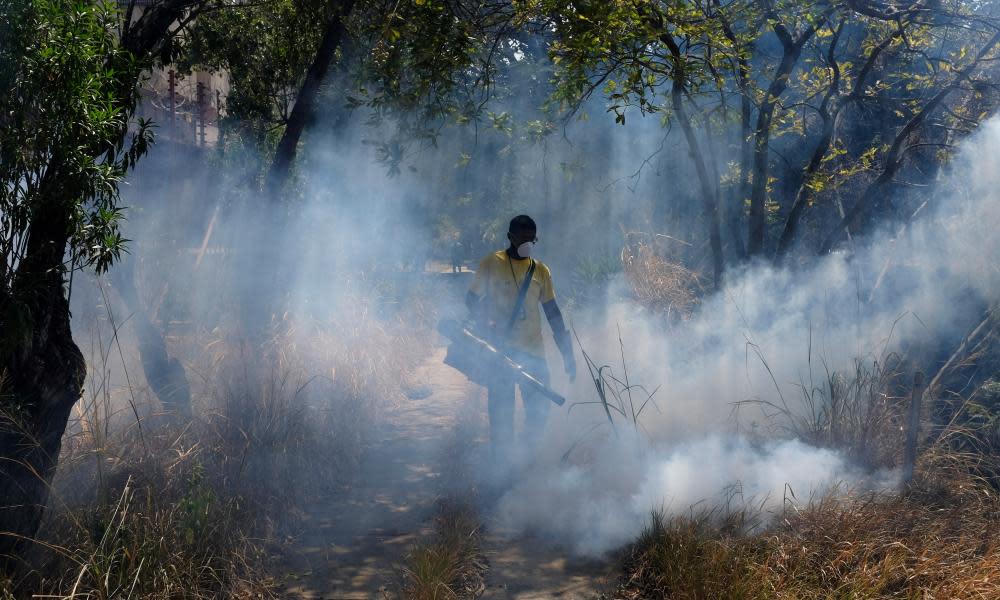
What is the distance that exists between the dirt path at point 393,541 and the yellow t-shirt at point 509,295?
1167mm

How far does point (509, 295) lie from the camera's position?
5535mm

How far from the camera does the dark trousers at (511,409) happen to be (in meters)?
5.57

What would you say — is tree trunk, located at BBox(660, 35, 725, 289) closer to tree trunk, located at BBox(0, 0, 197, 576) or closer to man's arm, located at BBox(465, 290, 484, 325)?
man's arm, located at BBox(465, 290, 484, 325)

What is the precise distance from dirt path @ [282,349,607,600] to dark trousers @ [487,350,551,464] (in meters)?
0.46

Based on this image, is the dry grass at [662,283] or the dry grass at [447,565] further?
the dry grass at [662,283]

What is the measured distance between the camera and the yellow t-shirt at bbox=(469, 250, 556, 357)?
18.1 ft

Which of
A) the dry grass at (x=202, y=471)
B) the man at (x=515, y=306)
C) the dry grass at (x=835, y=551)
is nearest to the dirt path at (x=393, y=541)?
the dry grass at (x=202, y=471)

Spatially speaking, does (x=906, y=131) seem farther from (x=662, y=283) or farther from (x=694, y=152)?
(x=662, y=283)

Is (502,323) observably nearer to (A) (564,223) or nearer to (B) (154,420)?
(B) (154,420)

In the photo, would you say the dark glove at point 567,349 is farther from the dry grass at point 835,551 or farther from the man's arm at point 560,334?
the dry grass at point 835,551

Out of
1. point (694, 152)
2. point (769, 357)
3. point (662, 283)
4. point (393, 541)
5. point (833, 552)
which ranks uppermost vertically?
point (694, 152)

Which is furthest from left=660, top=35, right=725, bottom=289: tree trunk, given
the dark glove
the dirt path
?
the dirt path

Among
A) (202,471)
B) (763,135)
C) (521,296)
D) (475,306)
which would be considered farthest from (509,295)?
(763,135)

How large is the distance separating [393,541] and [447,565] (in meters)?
0.80
